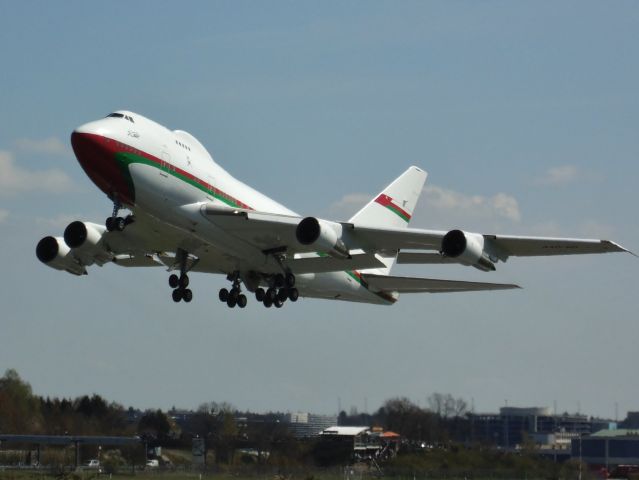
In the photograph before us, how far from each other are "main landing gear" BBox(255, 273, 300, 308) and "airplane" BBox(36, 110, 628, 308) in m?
0.04

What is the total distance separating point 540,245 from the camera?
42719mm

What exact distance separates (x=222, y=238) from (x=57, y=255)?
29.7ft

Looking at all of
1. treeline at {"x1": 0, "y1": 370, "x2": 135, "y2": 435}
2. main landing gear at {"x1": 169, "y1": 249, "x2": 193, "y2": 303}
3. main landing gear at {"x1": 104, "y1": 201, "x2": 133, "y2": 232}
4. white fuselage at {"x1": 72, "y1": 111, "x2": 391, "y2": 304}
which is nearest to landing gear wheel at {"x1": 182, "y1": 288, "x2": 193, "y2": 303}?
main landing gear at {"x1": 169, "y1": 249, "x2": 193, "y2": 303}

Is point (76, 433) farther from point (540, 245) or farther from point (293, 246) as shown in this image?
point (540, 245)

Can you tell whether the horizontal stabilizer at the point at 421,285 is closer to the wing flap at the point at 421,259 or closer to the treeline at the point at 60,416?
the wing flap at the point at 421,259

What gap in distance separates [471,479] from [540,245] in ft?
54.5

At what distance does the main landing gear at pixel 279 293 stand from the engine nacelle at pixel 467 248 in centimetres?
750

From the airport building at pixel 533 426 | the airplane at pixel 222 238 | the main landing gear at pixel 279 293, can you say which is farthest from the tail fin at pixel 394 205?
the airport building at pixel 533 426

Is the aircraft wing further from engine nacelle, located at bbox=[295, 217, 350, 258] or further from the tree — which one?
the tree

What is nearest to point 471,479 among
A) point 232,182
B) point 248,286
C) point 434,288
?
Answer: point 434,288

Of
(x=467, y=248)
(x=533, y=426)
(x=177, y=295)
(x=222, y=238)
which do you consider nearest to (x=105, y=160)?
(x=222, y=238)

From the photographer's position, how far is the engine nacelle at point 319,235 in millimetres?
42969

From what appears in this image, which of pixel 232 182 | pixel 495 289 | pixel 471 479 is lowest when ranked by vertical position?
pixel 471 479

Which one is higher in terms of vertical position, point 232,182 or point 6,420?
point 232,182
